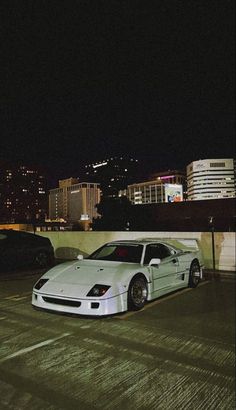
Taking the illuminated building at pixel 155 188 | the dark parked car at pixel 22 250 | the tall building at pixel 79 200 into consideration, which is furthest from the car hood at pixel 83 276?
the tall building at pixel 79 200

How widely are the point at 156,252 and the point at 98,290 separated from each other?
2077 millimetres

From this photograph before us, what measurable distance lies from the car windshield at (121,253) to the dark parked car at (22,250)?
11.7ft

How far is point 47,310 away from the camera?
201 inches

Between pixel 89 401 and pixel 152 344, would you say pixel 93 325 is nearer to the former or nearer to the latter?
pixel 152 344

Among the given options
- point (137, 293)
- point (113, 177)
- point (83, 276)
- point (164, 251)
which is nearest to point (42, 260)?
point (164, 251)

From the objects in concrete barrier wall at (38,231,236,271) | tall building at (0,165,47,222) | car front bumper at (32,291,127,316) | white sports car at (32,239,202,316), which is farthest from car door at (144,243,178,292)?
tall building at (0,165,47,222)

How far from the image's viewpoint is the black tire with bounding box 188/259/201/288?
7551 millimetres

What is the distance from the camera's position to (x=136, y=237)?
11758mm

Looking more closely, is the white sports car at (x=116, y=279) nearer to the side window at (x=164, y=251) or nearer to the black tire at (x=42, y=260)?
the side window at (x=164, y=251)

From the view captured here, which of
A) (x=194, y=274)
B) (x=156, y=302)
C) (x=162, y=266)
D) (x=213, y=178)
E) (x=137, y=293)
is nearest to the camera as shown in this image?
(x=137, y=293)

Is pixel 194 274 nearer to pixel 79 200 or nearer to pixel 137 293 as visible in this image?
pixel 137 293

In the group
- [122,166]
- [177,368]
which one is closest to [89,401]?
[177,368]

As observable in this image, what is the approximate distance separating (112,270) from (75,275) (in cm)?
59

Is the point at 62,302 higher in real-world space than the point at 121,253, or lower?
lower
